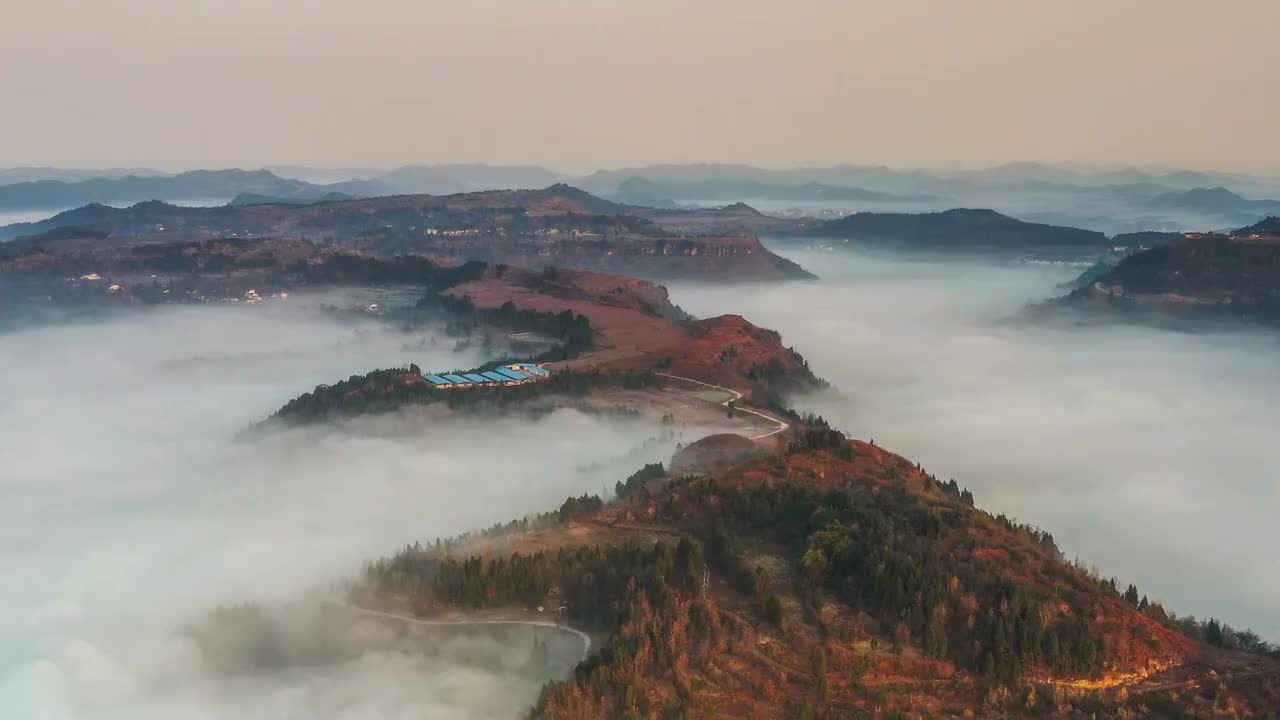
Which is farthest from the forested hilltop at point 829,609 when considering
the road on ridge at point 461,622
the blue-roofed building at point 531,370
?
the blue-roofed building at point 531,370

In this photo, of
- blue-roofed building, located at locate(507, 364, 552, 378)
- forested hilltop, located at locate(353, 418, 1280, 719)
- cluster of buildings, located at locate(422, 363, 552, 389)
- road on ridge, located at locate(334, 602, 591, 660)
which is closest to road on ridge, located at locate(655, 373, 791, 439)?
blue-roofed building, located at locate(507, 364, 552, 378)

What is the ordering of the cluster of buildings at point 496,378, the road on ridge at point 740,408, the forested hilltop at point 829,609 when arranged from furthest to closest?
the cluster of buildings at point 496,378, the road on ridge at point 740,408, the forested hilltop at point 829,609

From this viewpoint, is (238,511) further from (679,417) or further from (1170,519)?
(1170,519)

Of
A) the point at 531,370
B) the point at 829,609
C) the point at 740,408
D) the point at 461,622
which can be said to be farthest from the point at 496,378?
Answer: the point at 829,609

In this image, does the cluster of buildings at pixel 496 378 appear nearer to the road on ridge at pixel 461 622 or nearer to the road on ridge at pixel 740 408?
the road on ridge at pixel 740 408

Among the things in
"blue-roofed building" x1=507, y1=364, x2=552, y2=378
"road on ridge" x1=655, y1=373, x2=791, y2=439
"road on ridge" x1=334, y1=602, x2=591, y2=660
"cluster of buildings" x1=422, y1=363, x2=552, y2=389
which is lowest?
"road on ridge" x1=334, y1=602, x2=591, y2=660

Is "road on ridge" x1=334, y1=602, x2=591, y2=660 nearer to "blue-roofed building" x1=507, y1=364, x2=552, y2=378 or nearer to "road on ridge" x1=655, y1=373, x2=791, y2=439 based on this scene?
"road on ridge" x1=655, y1=373, x2=791, y2=439

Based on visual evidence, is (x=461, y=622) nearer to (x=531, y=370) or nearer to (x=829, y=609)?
(x=829, y=609)
